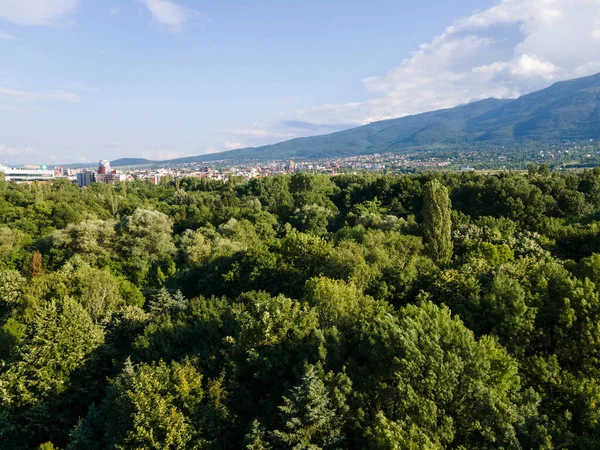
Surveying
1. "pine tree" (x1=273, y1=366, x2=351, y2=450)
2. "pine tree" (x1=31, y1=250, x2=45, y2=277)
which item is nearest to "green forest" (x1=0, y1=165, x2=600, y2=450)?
"pine tree" (x1=273, y1=366, x2=351, y2=450)

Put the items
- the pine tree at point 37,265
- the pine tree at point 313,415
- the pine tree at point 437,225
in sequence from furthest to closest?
1. the pine tree at point 37,265
2. the pine tree at point 437,225
3. the pine tree at point 313,415

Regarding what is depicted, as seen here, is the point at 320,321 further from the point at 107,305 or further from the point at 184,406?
the point at 107,305

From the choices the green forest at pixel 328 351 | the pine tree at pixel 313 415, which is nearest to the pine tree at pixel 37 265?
the green forest at pixel 328 351

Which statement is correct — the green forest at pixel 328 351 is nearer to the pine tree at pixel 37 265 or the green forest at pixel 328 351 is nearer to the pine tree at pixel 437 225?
the pine tree at pixel 437 225

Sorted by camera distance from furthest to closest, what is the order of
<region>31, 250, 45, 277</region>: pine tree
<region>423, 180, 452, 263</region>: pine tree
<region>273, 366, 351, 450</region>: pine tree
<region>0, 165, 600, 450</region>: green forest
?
1. <region>31, 250, 45, 277</region>: pine tree
2. <region>423, 180, 452, 263</region>: pine tree
3. <region>0, 165, 600, 450</region>: green forest
4. <region>273, 366, 351, 450</region>: pine tree

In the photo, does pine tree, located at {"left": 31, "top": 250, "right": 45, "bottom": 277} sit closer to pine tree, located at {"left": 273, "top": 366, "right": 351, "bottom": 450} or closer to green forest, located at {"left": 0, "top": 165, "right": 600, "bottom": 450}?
green forest, located at {"left": 0, "top": 165, "right": 600, "bottom": 450}
